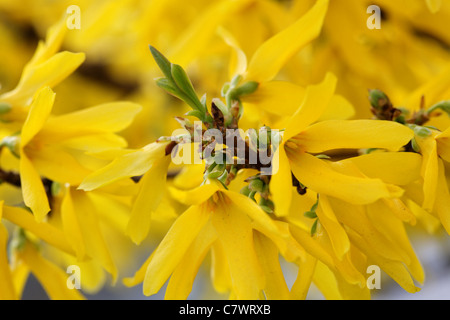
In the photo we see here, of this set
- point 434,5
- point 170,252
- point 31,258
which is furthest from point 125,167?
point 434,5

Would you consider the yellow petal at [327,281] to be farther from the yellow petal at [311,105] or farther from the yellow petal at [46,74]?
the yellow petal at [46,74]

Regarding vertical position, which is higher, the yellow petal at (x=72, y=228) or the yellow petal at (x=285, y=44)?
the yellow petal at (x=285, y=44)

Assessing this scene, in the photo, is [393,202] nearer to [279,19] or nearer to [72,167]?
[72,167]

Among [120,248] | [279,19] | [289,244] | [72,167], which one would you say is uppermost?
[279,19]

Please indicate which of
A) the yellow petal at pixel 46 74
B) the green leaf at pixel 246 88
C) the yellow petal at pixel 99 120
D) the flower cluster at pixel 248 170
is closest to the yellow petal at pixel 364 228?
the flower cluster at pixel 248 170

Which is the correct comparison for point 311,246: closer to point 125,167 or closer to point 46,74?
point 125,167

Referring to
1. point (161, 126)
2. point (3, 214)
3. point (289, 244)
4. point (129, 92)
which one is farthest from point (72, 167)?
point (129, 92)
